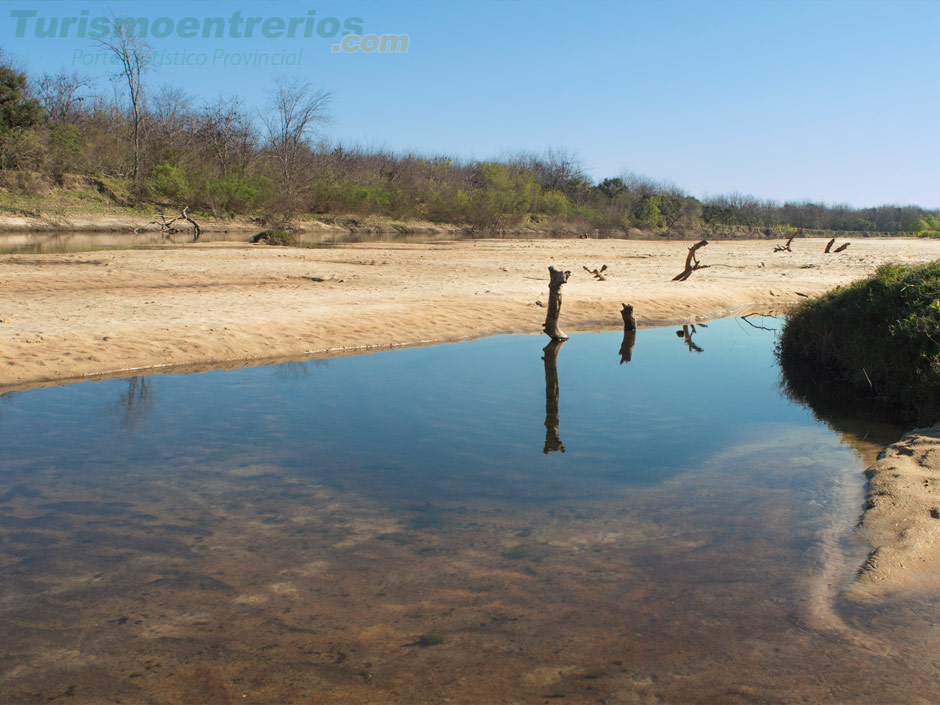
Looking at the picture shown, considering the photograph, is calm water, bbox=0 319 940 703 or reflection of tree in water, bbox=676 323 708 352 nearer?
calm water, bbox=0 319 940 703

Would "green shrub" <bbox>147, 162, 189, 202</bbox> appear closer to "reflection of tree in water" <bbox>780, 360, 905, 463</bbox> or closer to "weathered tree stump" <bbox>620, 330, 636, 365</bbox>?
"weathered tree stump" <bbox>620, 330, 636, 365</bbox>

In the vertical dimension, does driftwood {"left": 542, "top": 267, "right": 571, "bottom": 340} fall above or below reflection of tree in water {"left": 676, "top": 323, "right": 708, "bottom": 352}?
above

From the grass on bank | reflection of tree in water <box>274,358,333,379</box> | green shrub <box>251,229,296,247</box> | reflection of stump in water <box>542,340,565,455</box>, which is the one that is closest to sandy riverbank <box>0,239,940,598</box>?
reflection of tree in water <box>274,358,333,379</box>

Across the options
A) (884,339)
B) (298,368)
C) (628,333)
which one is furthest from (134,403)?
(628,333)

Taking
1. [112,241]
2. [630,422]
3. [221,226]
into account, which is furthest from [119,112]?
[630,422]

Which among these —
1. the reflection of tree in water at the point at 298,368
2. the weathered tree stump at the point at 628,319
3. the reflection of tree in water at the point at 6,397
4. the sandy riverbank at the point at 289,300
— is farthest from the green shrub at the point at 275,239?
the reflection of tree in water at the point at 6,397

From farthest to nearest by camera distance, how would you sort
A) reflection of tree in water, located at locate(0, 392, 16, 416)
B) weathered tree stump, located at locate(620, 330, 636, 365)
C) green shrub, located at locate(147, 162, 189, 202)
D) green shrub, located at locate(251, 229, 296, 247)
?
green shrub, located at locate(147, 162, 189, 202), green shrub, located at locate(251, 229, 296, 247), weathered tree stump, located at locate(620, 330, 636, 365), reflection of tree in water, located at locate(0, 392, 16, 416)

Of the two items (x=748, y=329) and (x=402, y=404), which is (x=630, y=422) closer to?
(x=402, y=404)

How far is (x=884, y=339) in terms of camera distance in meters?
9.78

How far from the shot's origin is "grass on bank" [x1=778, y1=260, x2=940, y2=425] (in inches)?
345

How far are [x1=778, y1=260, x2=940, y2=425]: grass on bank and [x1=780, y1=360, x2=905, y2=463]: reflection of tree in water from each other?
134mm

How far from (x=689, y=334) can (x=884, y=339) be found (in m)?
5.81

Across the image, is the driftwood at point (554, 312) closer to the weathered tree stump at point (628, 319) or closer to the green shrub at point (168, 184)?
the weathered tree stump at point (628, 319)

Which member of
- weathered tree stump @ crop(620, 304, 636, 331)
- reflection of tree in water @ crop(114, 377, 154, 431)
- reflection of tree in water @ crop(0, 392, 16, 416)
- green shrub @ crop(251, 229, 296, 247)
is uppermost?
green shrub @ crop(251, 229, 296, 247)
